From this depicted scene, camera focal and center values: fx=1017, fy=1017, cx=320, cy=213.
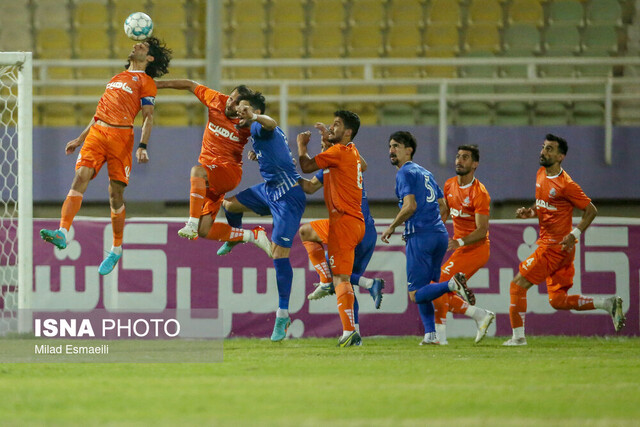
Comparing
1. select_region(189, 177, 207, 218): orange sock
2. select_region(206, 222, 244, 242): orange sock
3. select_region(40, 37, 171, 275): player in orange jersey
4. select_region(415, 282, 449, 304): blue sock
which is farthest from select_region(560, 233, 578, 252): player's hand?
select_region(40, 37, 171, 275): player in orange jersey

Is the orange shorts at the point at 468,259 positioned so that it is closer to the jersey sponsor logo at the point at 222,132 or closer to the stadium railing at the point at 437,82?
the jersey sponsor logo at the point at 222,132

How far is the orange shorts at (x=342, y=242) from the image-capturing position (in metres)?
8.71

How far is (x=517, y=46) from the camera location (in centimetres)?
1409

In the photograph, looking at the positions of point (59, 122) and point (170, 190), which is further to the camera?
point (59, 122)

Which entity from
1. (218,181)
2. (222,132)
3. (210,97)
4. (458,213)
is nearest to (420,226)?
(458,213)

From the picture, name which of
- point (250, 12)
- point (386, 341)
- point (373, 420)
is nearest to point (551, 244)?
point (386, 341)

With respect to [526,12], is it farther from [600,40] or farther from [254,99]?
[254,99]

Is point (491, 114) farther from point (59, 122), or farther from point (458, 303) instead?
point (59, 122)

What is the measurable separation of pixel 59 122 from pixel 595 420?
10.5 metres

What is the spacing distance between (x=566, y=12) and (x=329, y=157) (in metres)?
6.83

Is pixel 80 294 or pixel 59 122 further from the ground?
pixel 59 122

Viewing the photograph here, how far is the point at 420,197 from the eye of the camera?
9305 mm

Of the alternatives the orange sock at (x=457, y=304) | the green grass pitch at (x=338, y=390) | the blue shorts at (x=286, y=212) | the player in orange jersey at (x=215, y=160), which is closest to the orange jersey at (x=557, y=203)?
the orange sock at (x=457, y=304)

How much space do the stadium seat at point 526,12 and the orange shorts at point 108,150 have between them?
23.8ft
